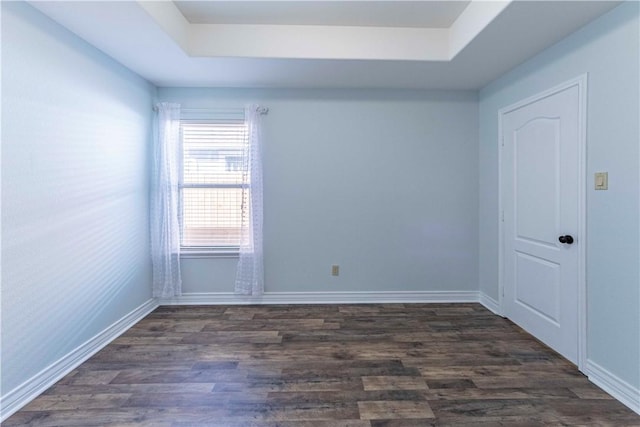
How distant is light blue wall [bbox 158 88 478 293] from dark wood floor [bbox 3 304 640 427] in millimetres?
609

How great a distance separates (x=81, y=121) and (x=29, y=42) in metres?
0.55

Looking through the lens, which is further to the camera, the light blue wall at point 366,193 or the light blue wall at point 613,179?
the light blue wall at point 366,193

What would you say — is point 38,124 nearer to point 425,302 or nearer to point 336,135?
point 336,135

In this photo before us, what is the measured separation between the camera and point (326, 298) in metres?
3.54

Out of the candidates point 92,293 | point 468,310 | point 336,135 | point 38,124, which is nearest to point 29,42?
point 38,124

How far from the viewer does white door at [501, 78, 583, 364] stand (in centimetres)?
228

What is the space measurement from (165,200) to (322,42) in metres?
2.20

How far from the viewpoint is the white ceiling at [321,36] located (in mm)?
2070

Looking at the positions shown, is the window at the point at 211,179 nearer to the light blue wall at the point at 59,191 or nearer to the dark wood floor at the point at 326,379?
the light blue wall at the point at 59,191

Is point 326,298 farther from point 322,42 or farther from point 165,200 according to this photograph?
point 322,42

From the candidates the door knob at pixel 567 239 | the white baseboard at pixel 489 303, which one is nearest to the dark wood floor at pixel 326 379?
the white baseboard at pixel 489 303

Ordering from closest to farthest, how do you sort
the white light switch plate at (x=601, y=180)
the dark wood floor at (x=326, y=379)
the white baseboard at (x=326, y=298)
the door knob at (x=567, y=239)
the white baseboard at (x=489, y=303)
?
the dark wood floor at (x=326, y=379)
the white light switch plate at (x=601, y=180)
the door knob at (x=567, y=239)
the white baseboard at (x=489, y=303)
the white baseboard at (x=326, y=298)

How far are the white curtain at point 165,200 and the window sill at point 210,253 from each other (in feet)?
0.32

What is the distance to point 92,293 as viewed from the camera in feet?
8.12
